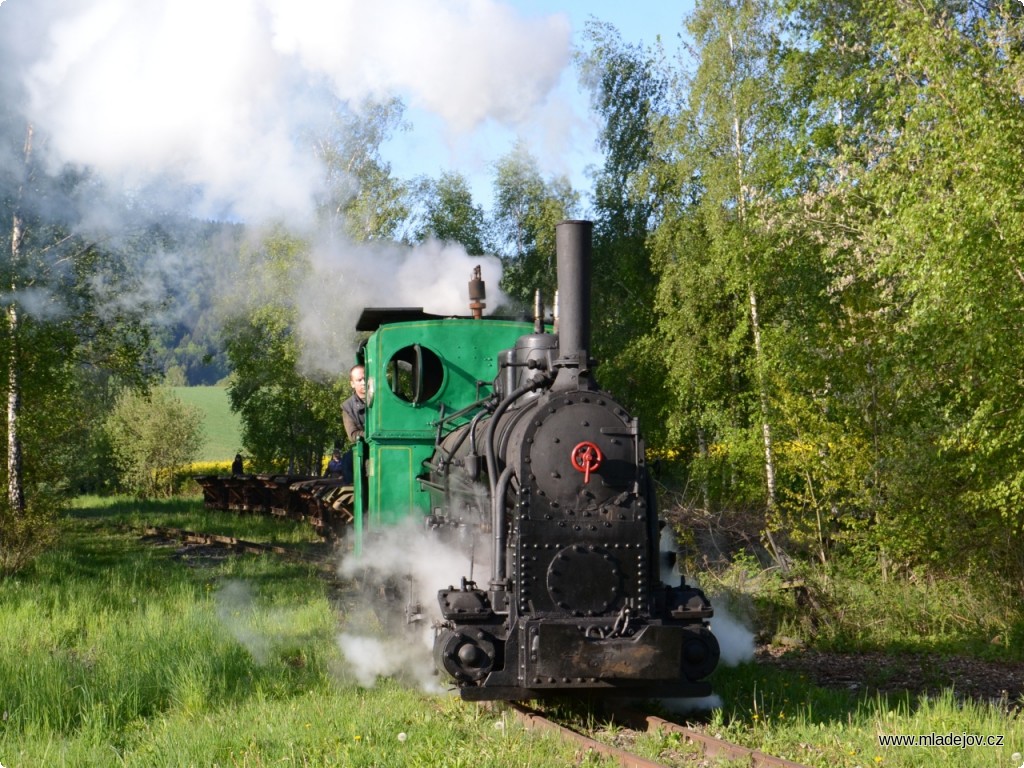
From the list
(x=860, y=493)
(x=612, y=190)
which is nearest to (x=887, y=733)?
(x=860, y=493)

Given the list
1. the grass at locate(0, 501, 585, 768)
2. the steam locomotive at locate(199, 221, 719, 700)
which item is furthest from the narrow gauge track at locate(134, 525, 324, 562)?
the steam locomotive at locate(199, 221, 719, 700)

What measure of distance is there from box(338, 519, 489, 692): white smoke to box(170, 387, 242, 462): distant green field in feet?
145

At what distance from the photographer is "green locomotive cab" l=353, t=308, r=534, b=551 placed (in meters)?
8.63

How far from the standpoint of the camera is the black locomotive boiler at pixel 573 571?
18.3 feet

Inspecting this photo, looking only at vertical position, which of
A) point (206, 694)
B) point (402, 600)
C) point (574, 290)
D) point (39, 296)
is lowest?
point (206, 694)

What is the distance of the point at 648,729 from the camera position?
5.75 metres

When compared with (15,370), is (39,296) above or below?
above

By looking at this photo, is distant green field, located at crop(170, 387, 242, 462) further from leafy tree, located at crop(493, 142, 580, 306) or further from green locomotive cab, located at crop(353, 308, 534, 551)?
Result: green locomotive cab, located at crop(353, 308, 534, 551)

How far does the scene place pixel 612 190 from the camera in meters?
22.3

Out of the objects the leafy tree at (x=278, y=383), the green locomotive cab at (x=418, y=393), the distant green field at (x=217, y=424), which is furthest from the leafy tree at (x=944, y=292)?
the distant green field at (x=217, y=424)

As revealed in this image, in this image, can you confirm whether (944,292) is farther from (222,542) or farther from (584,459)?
(222,542)

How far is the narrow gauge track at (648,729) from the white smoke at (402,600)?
113 centimetres

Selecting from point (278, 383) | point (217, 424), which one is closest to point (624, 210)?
point (278, 383)

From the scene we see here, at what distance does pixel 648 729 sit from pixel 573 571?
950 millimetres
